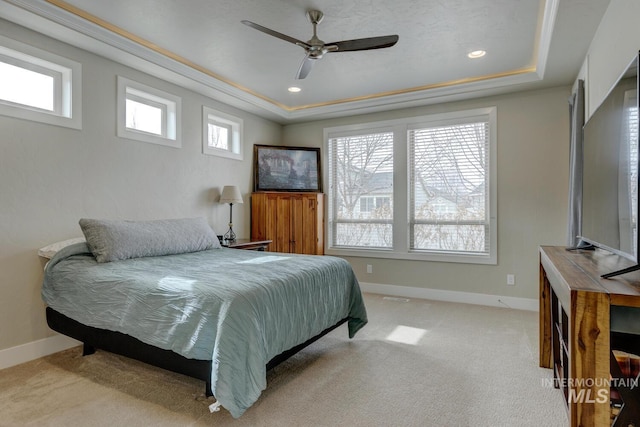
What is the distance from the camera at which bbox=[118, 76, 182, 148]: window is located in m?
3.44

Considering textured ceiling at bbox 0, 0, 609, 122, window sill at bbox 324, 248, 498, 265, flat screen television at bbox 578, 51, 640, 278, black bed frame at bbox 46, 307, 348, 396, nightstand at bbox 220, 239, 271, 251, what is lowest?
black bed frame at bbox 46, 307, 348, 396

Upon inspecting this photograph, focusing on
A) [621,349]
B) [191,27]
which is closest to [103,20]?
[191,27]

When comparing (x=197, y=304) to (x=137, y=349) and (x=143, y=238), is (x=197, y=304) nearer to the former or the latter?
(x=137, y=349)

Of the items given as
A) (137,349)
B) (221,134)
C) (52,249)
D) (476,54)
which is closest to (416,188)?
(476,54)

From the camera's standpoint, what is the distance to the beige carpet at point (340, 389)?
6.35ft

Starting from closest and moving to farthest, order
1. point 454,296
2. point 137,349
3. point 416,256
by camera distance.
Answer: point 137,349 < point 454,296 < point 416,256

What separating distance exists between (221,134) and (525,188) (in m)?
3.90

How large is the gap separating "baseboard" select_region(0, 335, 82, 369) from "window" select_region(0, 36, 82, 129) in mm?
1780

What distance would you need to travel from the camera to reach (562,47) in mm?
2990

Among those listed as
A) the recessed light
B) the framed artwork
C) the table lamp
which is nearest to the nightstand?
the table lamp

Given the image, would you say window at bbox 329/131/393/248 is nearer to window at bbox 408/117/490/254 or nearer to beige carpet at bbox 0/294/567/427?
window at bbox 408/117/490/254

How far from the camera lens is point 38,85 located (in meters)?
2.91

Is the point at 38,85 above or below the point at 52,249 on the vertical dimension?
above

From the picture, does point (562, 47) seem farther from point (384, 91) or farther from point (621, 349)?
point (621, 349)
